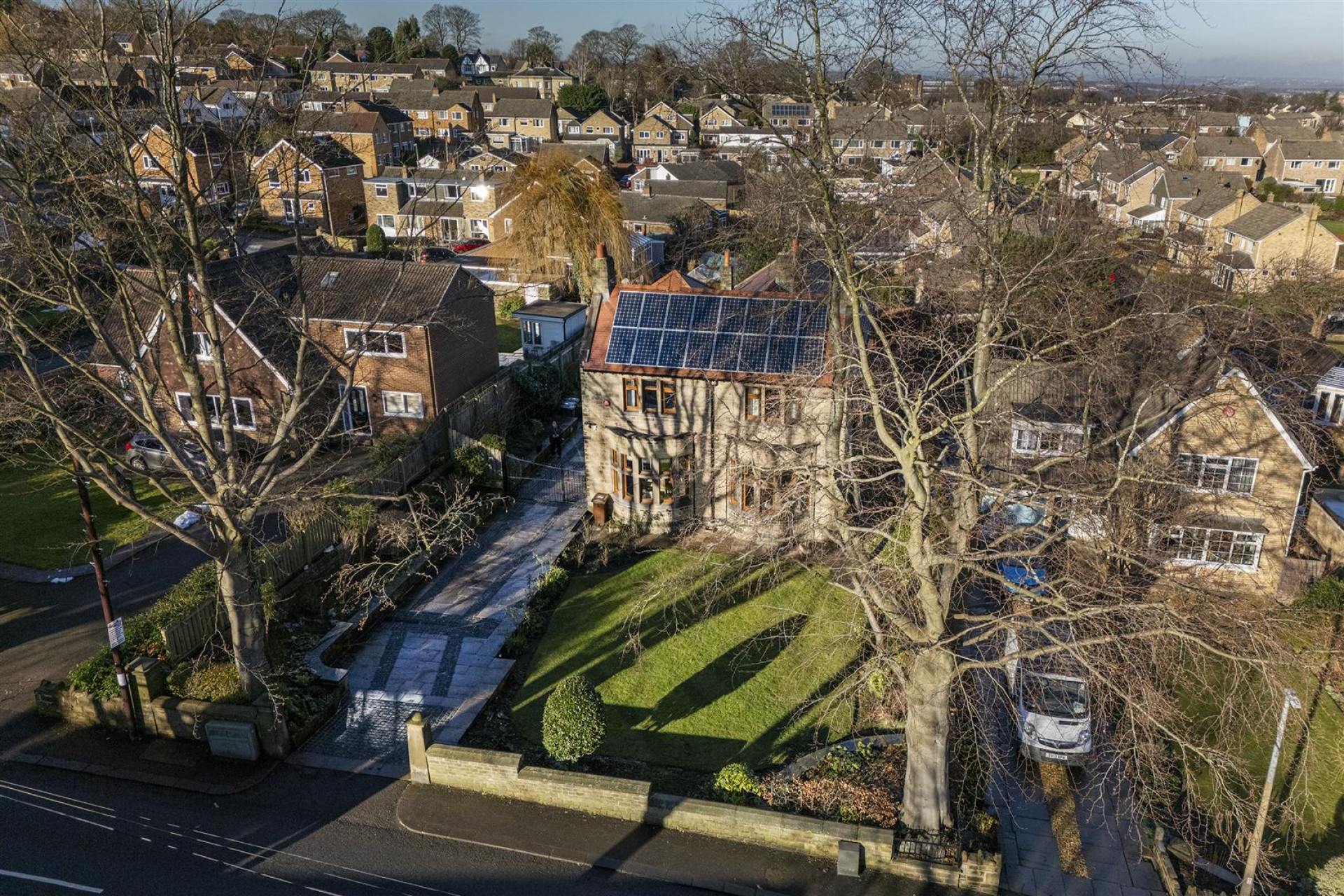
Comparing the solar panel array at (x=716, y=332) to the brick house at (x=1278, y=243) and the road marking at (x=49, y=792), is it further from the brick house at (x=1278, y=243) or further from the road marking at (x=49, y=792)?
the brick house at (x=1278, y=243)

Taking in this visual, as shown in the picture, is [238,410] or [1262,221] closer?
[238,410]

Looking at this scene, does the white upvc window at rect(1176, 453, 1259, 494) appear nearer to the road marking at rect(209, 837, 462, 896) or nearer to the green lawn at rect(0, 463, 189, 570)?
the road marking at rect(209, 837, 462, 896)

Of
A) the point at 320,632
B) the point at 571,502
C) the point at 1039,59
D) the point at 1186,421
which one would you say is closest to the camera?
the point at 1039,59

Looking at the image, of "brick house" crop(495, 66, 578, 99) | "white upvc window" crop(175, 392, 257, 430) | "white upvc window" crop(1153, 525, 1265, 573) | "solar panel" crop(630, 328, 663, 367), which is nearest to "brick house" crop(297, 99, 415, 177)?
"white upvc window" crop(175, 392, 257, 430)

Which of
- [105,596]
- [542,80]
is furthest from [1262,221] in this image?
[542,80]

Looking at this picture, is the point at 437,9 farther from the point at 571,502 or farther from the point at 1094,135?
the point at 1094,135

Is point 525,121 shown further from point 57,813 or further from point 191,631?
point 57,813

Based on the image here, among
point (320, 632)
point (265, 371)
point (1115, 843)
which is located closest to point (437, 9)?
point (265, 371)
